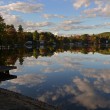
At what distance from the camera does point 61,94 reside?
27.9 metres

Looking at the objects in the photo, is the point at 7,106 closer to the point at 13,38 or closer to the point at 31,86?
the point at 31,86

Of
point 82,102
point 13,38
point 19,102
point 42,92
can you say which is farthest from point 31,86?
point 13,38

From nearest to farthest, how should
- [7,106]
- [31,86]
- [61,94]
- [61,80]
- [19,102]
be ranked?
[7,106] < [19,102] < [61,94] < [31,86] < [61,80]

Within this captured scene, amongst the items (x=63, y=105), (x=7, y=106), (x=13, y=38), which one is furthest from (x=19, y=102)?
(x=13, y=38)

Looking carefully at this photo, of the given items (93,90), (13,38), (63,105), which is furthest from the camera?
(13,38)

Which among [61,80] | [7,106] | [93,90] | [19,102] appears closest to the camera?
[7,106]

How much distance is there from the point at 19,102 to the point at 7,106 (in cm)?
152

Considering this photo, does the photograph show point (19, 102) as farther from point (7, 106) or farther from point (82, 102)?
point (82, 102)

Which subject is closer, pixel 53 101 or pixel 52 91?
pixel 53 101

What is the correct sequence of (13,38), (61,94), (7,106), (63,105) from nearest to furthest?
(7,106) → (63,105) → (61,94) → (13,38)

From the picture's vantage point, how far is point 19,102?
19.7m

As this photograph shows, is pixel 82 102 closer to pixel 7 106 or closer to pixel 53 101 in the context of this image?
pixel 53 101

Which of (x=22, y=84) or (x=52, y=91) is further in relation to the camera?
(x=22, y=84)

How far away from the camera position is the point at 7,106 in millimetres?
18328
